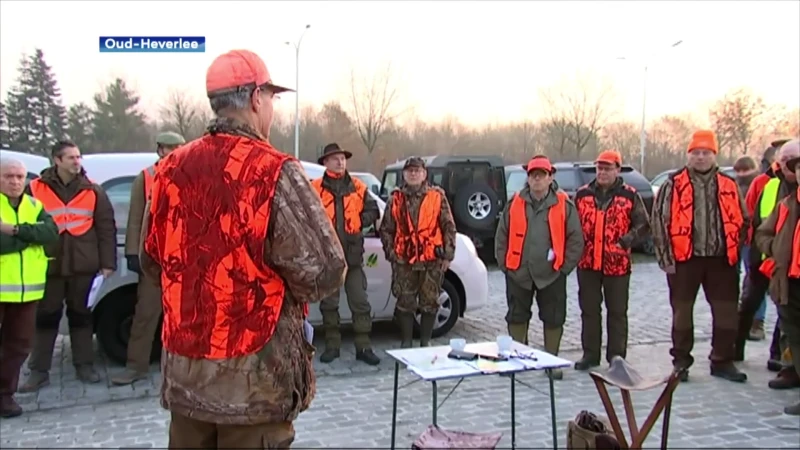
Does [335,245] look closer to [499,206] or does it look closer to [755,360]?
[755,360]

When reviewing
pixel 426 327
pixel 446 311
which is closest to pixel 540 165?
pixel 426 327

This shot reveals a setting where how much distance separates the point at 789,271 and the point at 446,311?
3.49 metres

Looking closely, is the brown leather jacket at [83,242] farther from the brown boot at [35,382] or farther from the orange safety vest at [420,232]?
the orange safety vest at [420,232]

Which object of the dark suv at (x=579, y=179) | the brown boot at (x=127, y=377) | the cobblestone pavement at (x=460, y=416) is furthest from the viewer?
the dark suv at (x=579, y=179)

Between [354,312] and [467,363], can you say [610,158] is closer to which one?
[354,312]

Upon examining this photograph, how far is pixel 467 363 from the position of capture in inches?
168

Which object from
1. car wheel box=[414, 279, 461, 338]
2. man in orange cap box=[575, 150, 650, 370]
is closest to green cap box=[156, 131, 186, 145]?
car wheel box=[414, 279, 461, 338]

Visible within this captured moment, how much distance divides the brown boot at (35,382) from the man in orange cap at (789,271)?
603 cm

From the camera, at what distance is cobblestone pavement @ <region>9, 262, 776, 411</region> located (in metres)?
6.10

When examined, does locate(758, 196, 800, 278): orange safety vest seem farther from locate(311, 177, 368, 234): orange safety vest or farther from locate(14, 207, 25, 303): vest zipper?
locate(14, 207, 25, 303): vest zipper

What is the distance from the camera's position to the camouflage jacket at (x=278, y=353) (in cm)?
244

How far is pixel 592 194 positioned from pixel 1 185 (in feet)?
16.3

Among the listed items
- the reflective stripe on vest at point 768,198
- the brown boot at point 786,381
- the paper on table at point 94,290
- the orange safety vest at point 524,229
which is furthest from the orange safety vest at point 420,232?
the brown boot at point 786,381

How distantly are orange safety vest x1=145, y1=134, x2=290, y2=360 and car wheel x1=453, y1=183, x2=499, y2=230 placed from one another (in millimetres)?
12034
